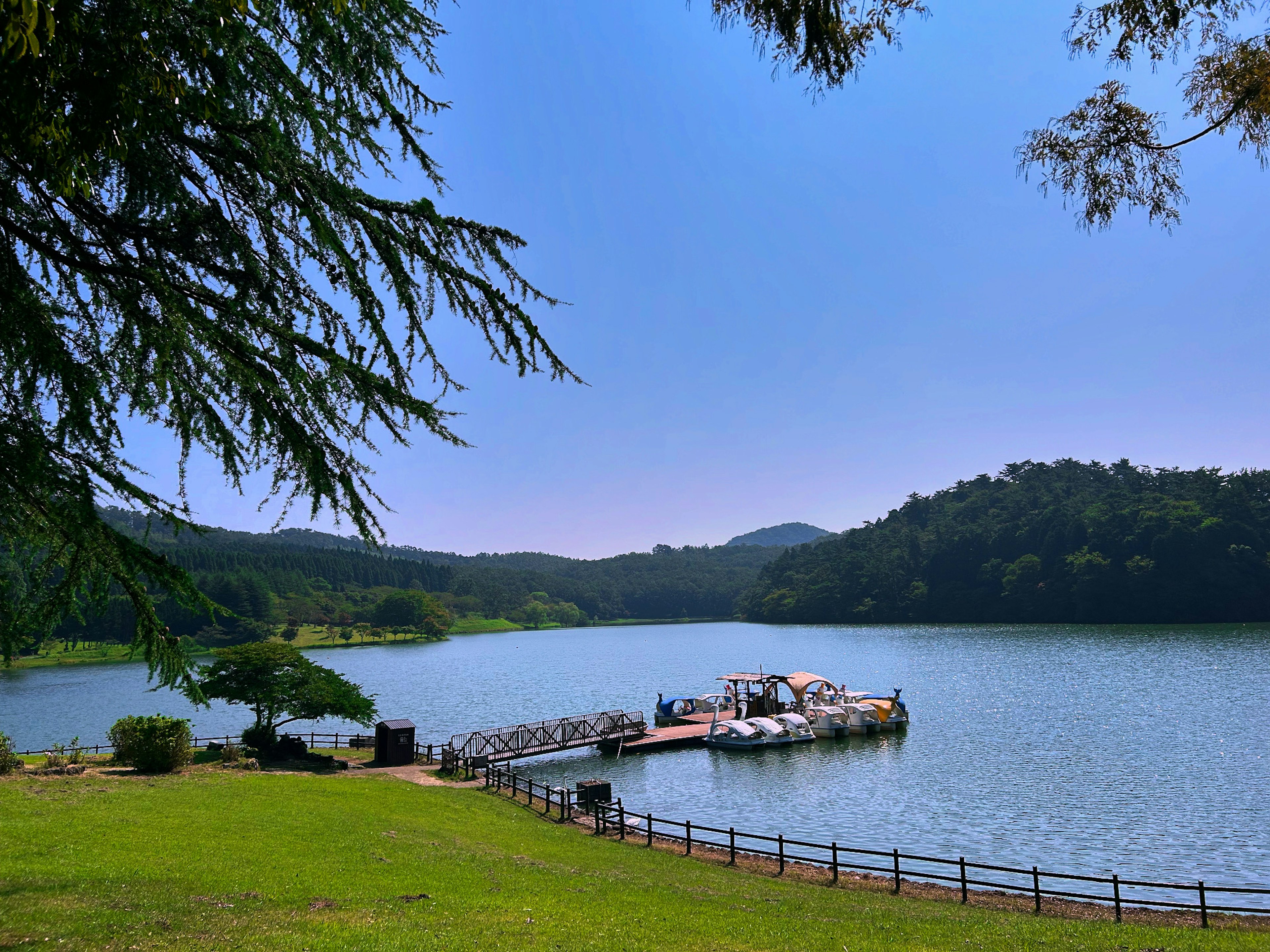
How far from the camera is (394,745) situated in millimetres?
31969

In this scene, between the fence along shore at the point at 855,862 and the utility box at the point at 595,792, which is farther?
the utility box at the point at 595,792

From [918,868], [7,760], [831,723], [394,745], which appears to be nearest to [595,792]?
[918,868]

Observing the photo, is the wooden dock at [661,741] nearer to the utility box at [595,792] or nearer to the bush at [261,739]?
the utility box at [595,792]

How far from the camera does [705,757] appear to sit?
1491 inches

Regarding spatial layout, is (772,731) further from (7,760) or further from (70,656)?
(70,656)

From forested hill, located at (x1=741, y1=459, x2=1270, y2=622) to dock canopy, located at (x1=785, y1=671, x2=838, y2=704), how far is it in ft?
271

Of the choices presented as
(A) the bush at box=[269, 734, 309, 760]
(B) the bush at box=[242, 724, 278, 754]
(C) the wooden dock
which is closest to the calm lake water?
(C) the wooden dock

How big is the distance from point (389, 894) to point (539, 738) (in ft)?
82.0

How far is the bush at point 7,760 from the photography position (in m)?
22.5

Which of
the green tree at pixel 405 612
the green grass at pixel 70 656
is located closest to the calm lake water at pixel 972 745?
the green grass at pixel 70 656

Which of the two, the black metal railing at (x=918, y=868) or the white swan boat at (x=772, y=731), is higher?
the black metal railing at (x=918, y=868)

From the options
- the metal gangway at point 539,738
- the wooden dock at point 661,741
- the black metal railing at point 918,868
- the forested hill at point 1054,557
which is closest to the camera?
the black metal railing at point 918,868

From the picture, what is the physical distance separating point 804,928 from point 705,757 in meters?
26.1

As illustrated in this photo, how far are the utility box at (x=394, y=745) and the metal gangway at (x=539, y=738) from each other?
159 cm
